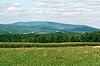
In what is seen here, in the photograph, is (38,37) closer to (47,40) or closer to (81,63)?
(47,40)

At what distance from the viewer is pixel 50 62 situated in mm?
27344

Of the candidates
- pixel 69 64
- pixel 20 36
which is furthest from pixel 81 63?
pixel 20 36

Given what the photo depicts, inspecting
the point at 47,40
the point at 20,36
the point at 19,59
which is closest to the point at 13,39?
the point at 20,36

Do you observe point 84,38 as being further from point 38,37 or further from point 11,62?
point 11,62

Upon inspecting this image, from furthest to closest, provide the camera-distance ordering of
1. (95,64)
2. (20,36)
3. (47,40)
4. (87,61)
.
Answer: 1. (20,36)
2. (47,40)
3. (87,61)
4. (95,64)

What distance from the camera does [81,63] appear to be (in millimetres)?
26656

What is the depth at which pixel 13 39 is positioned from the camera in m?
124

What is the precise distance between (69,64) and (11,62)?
5.33m

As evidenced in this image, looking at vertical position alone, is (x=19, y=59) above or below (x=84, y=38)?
above

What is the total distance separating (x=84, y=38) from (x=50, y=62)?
96.1 metres

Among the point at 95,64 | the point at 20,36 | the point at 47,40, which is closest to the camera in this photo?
the point at 95,64

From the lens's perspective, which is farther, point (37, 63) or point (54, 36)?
point (54, 36)

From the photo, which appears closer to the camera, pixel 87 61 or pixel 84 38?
pixel 87 61

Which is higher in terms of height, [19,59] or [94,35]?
[19,59]
